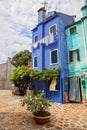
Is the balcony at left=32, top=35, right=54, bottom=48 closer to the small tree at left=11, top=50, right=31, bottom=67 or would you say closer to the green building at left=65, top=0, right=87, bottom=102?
the green building at left=65, top=0, right=87, bottom=102

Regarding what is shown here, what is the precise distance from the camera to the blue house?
16.2m

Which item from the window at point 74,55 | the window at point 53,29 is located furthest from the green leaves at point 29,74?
the window at point 53,29

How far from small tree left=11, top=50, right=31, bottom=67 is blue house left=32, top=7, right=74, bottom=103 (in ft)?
69.1

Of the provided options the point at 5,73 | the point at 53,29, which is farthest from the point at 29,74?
the point at 5,73

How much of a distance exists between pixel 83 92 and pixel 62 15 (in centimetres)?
871

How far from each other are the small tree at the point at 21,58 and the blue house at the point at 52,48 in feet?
69.1

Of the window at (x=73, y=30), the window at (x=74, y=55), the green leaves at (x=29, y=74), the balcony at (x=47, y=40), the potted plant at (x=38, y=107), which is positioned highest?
the window at (x=73, y=30)

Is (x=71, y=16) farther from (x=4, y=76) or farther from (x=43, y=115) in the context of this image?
(x=4, y=76)

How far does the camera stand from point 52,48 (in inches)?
692

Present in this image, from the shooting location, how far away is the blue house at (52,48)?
53.1ft

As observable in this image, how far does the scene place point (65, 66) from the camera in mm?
16391

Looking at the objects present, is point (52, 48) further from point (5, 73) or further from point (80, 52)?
point (5, 73)

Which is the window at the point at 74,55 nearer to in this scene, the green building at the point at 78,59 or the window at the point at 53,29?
the green building at the point at 78,59

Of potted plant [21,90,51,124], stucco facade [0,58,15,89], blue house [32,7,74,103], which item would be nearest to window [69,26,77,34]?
blue house [32,7,74,103]
